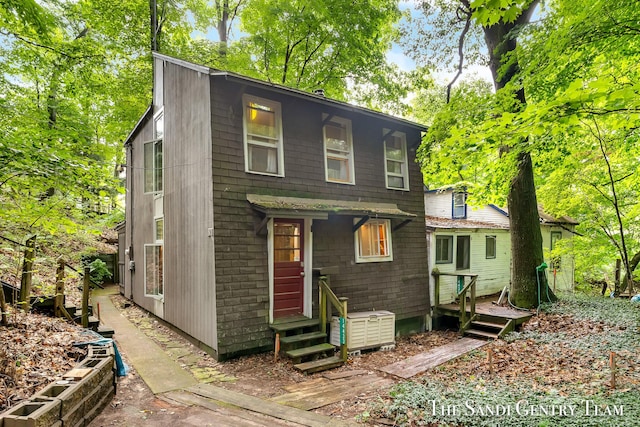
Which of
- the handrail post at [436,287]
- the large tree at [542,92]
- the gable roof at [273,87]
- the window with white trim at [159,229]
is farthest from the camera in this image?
the handrail post at [436,287]

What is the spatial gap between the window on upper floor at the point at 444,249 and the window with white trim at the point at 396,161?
2.78 m

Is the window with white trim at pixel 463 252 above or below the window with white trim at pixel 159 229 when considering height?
below

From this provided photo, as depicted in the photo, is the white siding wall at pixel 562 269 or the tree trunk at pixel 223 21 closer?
the white siding wall at pixel 562 269

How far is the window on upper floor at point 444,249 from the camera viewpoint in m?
11.2

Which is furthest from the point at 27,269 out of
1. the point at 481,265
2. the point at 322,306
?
the point at 481,265

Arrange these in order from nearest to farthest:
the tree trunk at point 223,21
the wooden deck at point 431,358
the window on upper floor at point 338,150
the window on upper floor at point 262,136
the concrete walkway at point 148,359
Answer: the concrete walkway at point 148,359
the wooden deck at point 431,358
the window on upper floor at point 262,136
the window on upper floor at point 338,150
the tree trunk at point 223,21

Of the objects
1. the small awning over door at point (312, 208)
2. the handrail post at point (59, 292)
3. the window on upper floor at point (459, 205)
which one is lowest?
the handrail post at point (59, 292)

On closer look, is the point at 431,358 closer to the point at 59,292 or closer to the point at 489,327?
the point at 489,327

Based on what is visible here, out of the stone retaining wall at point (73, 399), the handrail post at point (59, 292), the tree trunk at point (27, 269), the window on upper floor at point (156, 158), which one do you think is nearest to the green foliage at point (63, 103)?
the tree trunk at point (27, 269)

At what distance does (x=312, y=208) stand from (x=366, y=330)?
300 centimetres

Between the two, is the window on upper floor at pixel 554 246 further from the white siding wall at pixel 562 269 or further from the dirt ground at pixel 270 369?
the dirt ground at pixel 270 369

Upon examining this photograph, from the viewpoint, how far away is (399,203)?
30.9ft

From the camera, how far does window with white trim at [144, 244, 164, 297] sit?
880 centimetres

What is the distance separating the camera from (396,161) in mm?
9555
